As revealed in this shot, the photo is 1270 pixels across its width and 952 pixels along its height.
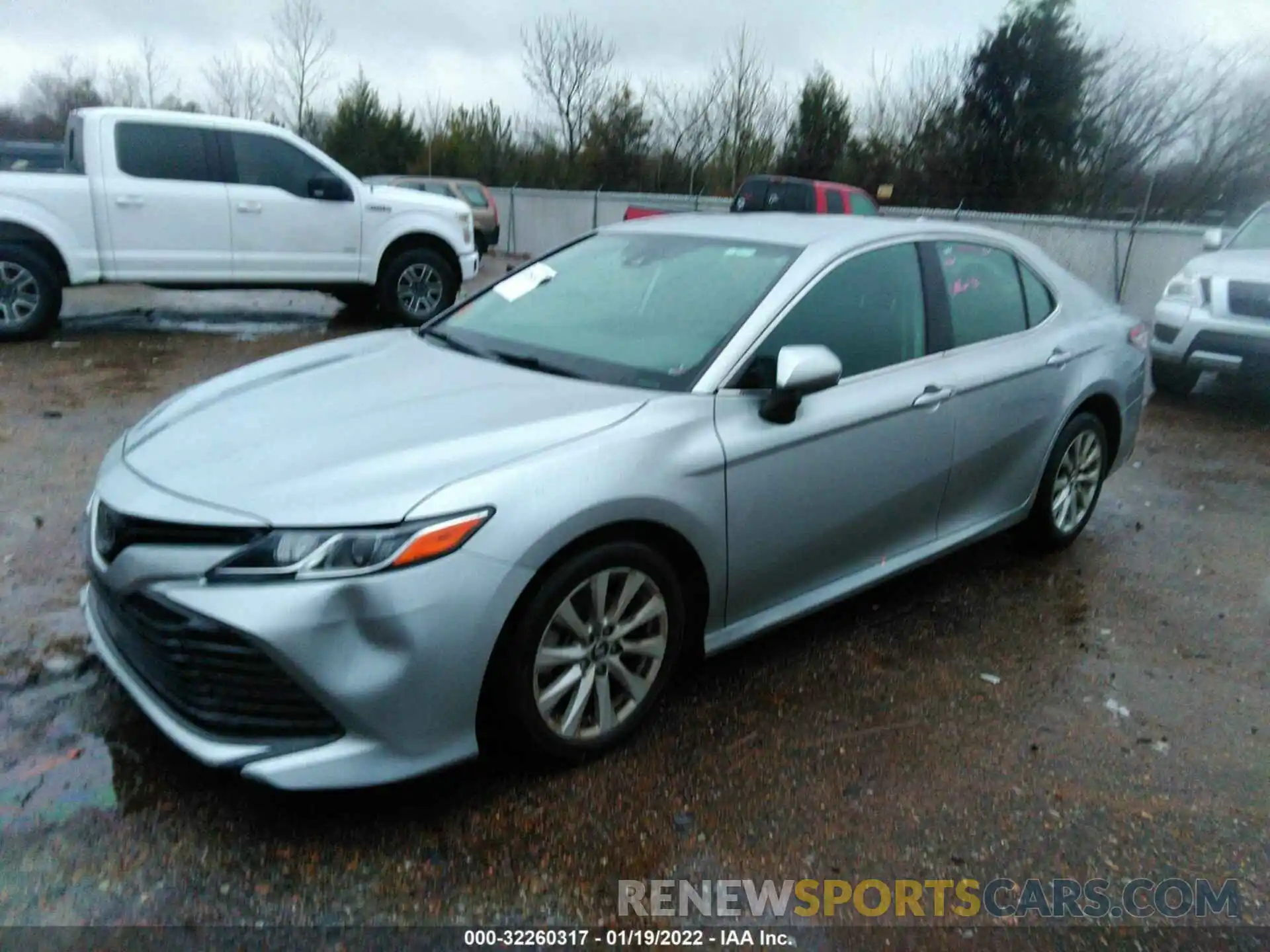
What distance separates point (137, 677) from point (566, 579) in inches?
46.4

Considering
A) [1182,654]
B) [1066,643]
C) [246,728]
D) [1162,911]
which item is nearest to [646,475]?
[246,728]

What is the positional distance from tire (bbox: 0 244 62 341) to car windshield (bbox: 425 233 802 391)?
241 inches

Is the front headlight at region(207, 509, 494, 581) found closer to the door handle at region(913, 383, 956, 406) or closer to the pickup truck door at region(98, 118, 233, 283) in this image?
the door handle at region(913, 383, 956, 406)

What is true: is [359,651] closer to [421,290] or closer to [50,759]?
[50,759]

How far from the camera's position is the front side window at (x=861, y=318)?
339 cm

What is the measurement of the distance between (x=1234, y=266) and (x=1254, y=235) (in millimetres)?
993

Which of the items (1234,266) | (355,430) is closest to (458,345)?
(355,430)

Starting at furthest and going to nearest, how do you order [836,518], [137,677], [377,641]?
[836,518] → [137,677] → [377,641]

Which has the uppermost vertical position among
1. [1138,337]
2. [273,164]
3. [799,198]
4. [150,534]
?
[273,164]

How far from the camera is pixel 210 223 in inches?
362

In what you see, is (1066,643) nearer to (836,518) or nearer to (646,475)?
(836,518)

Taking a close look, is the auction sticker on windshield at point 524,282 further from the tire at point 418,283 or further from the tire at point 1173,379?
the tire at point 1173,379

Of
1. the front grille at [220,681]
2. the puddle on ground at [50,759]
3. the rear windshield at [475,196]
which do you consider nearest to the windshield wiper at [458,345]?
the front grille at [220,681]

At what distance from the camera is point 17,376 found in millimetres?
7504
